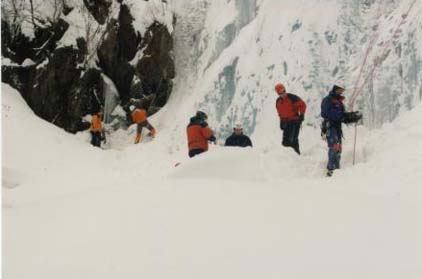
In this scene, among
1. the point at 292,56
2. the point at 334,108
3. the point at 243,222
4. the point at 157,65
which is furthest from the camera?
the point at 157,65

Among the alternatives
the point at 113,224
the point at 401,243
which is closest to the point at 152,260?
the point at 113,224

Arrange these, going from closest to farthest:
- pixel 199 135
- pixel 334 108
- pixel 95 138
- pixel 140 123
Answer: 1. pixel 334 108
2. pixel 199 135
3. pixel 140 123
4. pixel 95 138

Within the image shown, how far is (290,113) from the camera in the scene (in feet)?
31.8

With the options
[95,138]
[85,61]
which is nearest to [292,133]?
[95,138]

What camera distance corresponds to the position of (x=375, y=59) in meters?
11.5

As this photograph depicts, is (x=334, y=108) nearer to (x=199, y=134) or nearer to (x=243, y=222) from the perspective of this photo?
(x=199, y=134)

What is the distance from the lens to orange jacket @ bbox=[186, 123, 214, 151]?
985 cm

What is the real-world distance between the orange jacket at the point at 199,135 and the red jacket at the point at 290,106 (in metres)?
1.21

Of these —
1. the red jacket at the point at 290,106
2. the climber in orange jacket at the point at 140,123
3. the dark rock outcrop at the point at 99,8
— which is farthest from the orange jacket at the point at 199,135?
the dark rock outcrop at the point at 99,8

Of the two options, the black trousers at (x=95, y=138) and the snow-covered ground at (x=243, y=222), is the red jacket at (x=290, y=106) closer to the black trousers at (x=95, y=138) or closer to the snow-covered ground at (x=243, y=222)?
the snow-covered ground at (x=243, y=222)

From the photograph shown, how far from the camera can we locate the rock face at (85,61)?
683 inches

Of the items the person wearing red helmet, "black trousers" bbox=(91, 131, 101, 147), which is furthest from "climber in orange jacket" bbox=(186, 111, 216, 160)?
"black trousers" bbox=(91, 131, 101, 147)

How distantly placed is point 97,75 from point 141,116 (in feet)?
8.79

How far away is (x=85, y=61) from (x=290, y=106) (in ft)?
32.5
